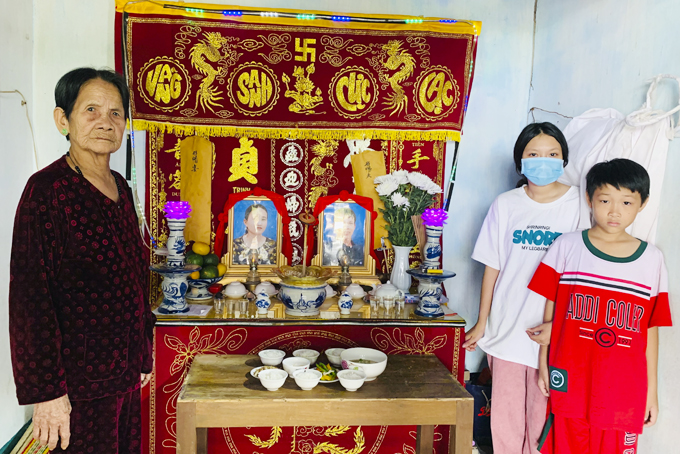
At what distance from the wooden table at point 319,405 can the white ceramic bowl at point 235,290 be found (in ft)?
2.18

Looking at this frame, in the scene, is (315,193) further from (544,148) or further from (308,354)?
(544,148)

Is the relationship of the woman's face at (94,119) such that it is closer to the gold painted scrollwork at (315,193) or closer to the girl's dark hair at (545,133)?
the gold painted scrollwork at (315,193)

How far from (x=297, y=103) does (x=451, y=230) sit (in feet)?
4.15

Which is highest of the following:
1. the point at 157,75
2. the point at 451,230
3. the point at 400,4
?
the point at 400,4

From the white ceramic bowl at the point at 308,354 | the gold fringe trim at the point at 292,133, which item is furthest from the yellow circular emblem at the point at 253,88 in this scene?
the white ceramic bowl at the point at 308,354

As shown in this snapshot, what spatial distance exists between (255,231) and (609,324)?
6.46 ft

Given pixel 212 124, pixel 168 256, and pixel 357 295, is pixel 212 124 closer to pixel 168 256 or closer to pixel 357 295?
pixel 168 256

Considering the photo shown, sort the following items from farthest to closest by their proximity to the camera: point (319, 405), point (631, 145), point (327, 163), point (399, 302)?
point (327, 163)
point (399, 302)
point (631, 145)
point (319, 405)

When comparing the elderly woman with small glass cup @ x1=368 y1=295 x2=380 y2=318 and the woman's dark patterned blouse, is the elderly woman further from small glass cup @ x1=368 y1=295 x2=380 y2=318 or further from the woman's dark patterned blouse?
small glass cup @ x1=368 y1=295 x2=380 y2=318

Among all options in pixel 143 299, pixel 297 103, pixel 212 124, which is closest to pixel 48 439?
pixel 143 299

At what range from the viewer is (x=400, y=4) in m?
3.12

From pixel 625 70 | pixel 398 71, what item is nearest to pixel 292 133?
pixel 398 71

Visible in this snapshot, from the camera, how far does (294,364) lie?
2.25 meters

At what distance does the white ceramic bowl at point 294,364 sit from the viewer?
7.15ft
